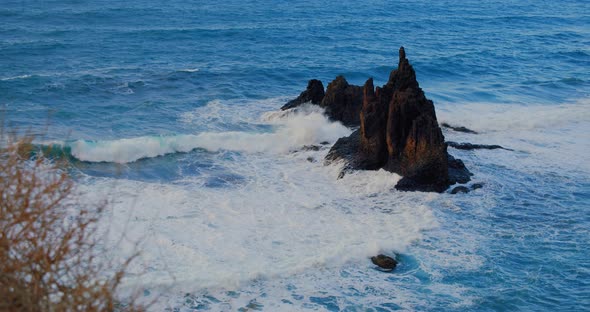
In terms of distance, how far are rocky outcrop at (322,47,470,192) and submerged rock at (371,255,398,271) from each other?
5019 mm

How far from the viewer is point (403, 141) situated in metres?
22.7

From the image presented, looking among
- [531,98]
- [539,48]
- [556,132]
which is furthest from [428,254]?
[539,48]

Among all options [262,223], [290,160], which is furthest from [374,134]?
[262,223]

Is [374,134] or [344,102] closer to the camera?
[374,134]

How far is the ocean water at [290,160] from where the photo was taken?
16.1 m

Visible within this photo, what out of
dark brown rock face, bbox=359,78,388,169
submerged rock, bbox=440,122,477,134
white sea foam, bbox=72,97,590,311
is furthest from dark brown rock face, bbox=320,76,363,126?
dark brown rock face, bbox=359,78,388,169

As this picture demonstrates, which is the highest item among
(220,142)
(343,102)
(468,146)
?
(343,102)

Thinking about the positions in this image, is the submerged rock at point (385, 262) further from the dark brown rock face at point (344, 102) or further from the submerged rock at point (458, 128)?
the submerged rock at point (458, 128)

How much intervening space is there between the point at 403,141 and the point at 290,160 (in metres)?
4.65

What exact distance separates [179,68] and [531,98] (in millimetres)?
19280

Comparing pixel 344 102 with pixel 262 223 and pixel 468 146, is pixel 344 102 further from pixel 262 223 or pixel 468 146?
pixel 262 223

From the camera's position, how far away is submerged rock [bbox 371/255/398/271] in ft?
55.2

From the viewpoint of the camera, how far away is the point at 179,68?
3875cm

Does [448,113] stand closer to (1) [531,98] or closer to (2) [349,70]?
(1) [531,98]
